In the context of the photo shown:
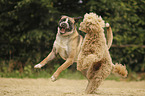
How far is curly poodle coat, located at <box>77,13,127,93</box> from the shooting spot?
12.3 feet

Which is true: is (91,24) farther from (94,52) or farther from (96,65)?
(96,65)

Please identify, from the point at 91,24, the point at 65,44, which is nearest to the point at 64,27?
the point at 65,44

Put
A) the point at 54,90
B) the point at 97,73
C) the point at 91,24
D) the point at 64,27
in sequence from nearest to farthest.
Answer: the point at 91,24 → the point at 97,73 → the point at 64,27 → the point at 54,90

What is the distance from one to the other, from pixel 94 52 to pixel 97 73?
0.53 m

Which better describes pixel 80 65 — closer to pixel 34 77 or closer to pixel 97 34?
pixel 97 34

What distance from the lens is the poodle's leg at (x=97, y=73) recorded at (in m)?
4.09

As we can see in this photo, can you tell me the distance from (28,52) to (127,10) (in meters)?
5.07

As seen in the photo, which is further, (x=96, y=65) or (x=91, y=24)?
(x=96, y=65)

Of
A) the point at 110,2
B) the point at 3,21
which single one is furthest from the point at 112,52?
the point at 3,21

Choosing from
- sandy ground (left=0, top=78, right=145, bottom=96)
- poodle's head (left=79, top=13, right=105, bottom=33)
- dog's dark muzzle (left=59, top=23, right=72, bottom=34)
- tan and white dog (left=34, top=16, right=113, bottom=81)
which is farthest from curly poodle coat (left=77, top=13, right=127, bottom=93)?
dog's dark muzzle (left=59, top=23, right=72, bottom=34)

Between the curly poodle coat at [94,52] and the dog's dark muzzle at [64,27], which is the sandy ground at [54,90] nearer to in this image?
the curly poodle coat at [94,52]

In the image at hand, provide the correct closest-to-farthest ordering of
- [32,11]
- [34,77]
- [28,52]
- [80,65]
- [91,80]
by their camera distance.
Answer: [80,65] < [91,80] < [34,77] < [32,11] < [28,52]

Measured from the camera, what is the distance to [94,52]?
12.5 feet

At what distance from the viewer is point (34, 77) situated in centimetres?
823
